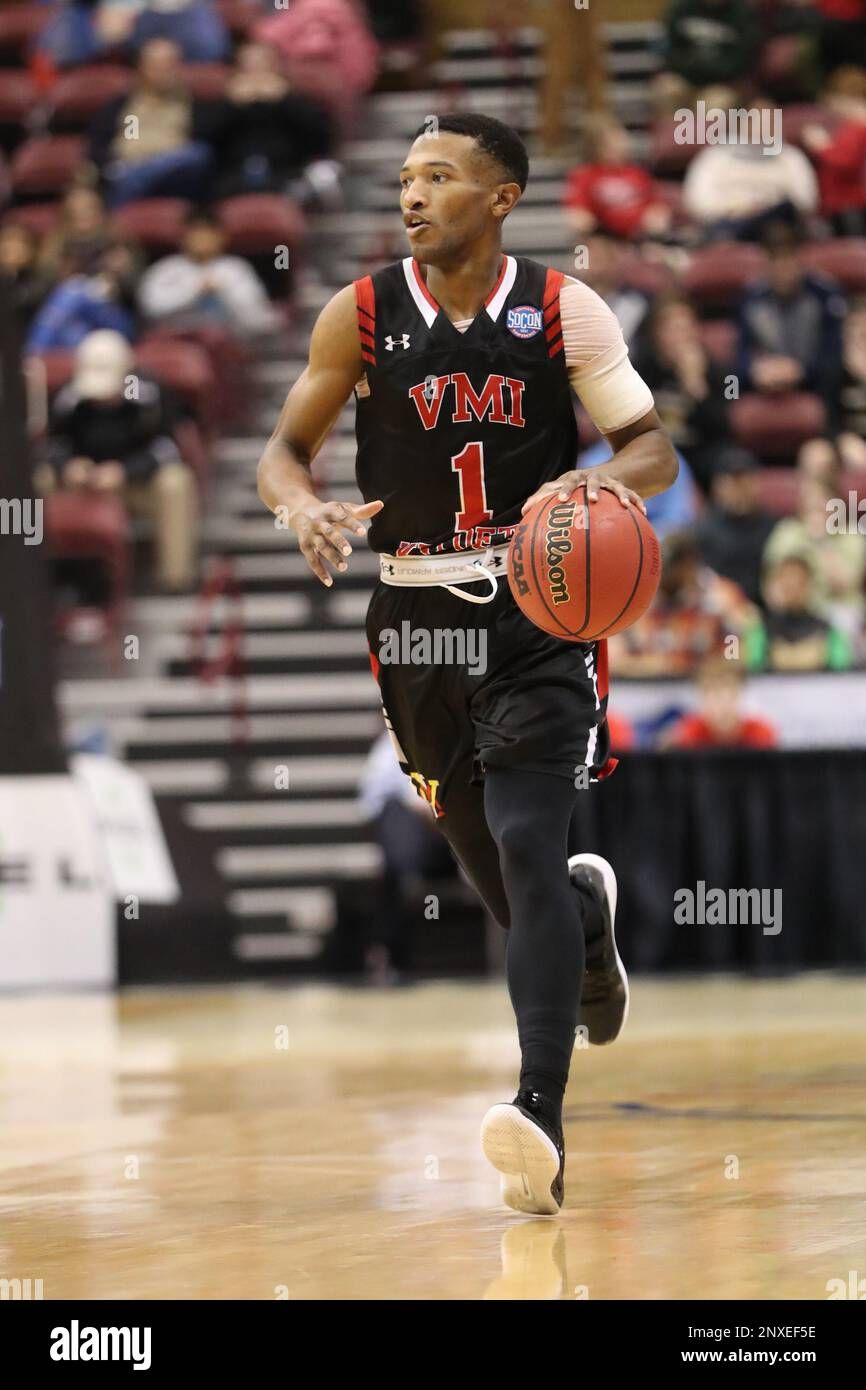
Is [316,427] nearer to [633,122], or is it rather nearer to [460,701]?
[460,701]

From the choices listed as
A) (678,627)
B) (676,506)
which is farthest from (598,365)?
(676,506)

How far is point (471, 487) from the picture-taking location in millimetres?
5098

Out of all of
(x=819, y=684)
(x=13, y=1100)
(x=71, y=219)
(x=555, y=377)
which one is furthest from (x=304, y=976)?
(x=555, y=377)

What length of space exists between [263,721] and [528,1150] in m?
9.80

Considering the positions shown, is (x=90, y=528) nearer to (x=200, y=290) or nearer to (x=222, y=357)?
(x=222, y=357)

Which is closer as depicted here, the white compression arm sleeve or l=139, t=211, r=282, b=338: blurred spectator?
the white compression arm sleeve

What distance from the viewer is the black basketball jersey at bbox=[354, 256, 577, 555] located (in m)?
5.07

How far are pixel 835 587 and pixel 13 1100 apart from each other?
21.7 feet

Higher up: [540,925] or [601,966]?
[540,925]

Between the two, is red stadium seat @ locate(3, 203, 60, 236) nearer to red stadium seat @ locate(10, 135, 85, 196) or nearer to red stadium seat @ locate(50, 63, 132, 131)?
red stadium seat @ locate(10, 135, 85, 196)

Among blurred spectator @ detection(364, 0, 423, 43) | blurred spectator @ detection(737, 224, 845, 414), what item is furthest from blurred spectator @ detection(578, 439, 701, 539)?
blurred spectator @ detection(364, 0, 423, 43)

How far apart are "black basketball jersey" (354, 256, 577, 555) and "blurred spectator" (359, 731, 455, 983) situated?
22.4 ft

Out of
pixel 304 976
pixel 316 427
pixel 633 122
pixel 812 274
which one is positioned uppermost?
pixel 633 122

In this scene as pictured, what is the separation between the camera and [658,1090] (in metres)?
6.96
